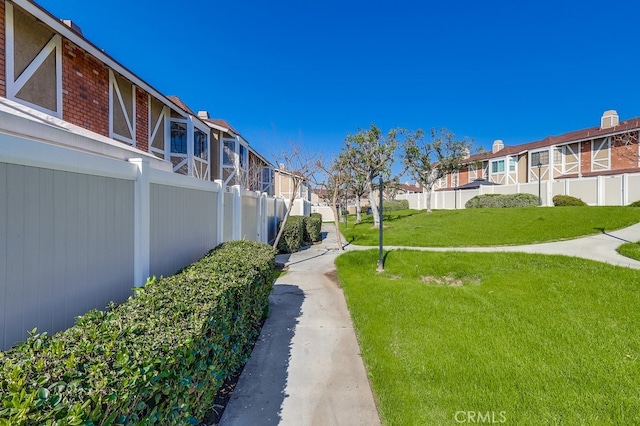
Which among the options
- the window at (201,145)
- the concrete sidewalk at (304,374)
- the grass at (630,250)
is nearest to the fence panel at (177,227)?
the concrete sidewalk at (304,374)

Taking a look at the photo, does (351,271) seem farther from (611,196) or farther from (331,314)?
(611,196)

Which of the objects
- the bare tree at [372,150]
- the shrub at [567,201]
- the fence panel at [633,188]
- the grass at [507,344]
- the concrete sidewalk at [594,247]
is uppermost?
the bare tree at [372,150]

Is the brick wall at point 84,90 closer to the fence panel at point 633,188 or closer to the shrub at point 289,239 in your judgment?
the shrub at point 289,239

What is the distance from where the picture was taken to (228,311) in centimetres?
287

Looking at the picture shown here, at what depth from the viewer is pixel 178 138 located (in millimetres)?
12375

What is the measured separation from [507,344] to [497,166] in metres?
37.8

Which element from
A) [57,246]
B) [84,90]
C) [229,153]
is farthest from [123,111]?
[229,153]

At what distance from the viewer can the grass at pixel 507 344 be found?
2.86 m

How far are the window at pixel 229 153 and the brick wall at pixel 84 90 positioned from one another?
9.12 metres

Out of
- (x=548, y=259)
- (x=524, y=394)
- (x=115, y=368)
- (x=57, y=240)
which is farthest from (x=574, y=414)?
(x=548, y=259)

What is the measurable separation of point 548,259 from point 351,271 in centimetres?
548

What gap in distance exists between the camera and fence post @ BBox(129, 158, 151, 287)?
3088mm

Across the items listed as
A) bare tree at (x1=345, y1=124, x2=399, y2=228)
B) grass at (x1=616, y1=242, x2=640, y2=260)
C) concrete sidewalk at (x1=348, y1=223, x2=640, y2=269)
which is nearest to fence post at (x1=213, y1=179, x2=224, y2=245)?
concrete sidewalk at (x1=348, y1=223, x2=640, y2=269)

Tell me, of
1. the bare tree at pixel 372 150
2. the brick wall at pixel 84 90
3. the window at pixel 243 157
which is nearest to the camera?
the brick wall at pixel 84 90
